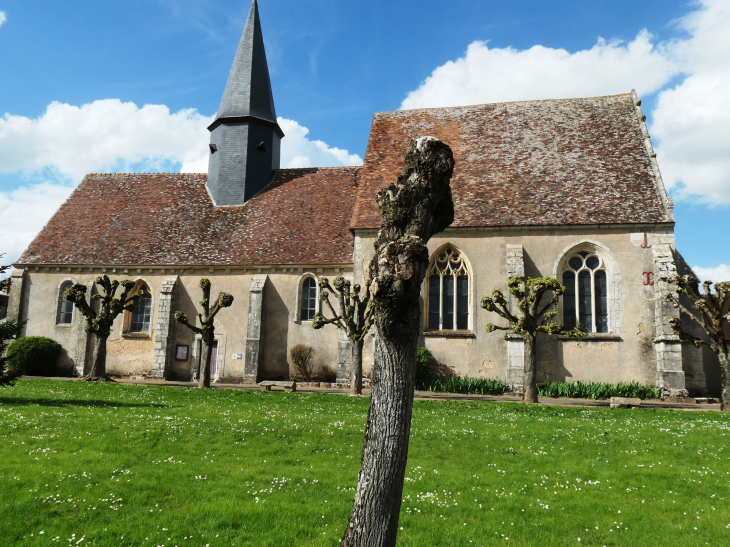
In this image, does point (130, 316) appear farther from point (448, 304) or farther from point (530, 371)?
point (530, 371)

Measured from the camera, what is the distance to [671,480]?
783 centimetres

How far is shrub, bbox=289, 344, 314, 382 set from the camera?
75.2 ft

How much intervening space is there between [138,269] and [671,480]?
23108mm

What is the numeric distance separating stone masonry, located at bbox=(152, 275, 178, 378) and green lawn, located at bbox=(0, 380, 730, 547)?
1111 centimetres

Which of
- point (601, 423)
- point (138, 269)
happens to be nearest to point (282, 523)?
point (601, 423)

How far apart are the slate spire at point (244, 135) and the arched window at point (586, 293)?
16055mm

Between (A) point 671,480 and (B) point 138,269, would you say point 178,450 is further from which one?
(B) point 138,269

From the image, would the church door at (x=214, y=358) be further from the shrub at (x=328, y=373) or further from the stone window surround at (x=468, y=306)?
the stone window surround at (x=468, y=306)

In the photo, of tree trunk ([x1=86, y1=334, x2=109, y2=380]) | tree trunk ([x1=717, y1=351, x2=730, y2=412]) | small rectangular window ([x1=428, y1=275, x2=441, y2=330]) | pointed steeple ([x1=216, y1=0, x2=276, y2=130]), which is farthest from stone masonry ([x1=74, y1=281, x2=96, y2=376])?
tree trunk ([x1=717, y1=351, x2=730, y2=412])

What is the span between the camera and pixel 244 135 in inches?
1110

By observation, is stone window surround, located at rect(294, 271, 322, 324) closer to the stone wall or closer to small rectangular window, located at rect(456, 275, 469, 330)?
the stone wall

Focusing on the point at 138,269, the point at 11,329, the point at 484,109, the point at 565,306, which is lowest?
the point at 11,329

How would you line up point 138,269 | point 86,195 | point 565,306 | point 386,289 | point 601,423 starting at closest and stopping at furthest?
point 386,289 < point 601,423 < point 565,306 < point 138,269 < point 86,195

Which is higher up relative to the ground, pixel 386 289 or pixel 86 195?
pixel 86 195
